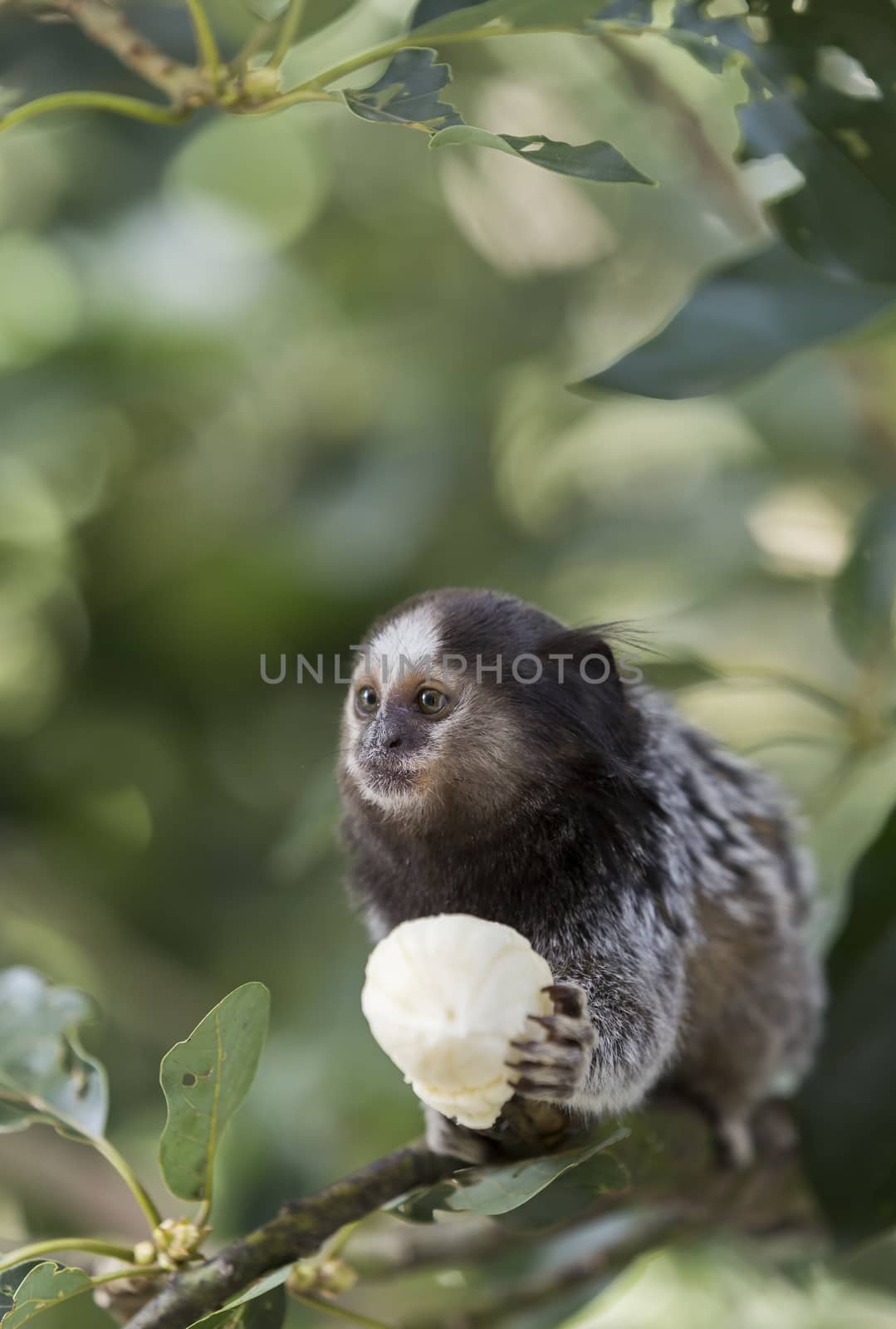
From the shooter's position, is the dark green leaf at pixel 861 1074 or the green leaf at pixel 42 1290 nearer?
the green leaf at pixel 42 1290

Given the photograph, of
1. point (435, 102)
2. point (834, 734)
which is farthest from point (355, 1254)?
point (435, 102)

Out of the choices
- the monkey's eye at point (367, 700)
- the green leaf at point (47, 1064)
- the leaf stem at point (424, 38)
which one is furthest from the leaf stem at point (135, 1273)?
the leaf stem at point (424, 38)

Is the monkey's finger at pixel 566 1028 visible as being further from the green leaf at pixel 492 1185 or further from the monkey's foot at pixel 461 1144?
the monkey's foot at pixel 461 1144

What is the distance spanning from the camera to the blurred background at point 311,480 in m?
2.33

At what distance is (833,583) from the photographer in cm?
176

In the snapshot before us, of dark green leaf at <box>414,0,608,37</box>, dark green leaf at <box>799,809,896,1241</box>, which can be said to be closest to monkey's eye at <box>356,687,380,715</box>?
dark green leaf at <box>414,0,608,37</box>

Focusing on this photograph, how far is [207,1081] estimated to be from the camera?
3.23 ft

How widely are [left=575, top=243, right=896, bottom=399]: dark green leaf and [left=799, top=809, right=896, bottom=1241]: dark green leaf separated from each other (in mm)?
563

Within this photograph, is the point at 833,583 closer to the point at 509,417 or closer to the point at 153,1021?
the point at 509,417

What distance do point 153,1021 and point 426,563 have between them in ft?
3.24

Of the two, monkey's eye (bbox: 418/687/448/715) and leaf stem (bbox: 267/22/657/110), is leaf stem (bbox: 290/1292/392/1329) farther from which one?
leaf stem (bbox: 267/22/657/110)

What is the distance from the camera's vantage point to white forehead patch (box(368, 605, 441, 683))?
117cm

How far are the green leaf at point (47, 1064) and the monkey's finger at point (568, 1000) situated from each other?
418 millimetres

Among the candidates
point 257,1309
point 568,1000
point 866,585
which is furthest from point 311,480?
point 257,1309
